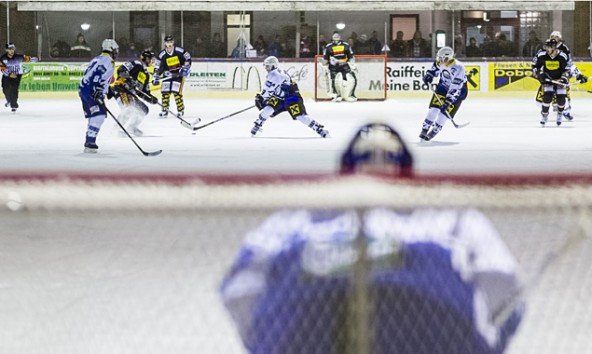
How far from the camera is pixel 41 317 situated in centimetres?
162

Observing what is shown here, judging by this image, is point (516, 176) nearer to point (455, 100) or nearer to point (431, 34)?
point (455, 100)

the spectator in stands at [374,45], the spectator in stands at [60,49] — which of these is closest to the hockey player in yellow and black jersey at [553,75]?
the spectator in stands at [374,45]

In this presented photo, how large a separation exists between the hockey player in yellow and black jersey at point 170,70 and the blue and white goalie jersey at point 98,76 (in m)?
4.71

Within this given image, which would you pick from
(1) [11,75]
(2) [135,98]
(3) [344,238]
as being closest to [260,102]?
(2) [135,98]

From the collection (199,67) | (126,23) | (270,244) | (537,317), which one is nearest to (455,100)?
(537,317)

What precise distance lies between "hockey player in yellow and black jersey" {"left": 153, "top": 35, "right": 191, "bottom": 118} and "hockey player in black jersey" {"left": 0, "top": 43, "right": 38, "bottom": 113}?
237cm

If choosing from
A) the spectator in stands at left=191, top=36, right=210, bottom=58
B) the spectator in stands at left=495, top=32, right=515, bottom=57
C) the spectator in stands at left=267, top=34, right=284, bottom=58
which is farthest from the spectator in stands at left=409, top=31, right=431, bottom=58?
the spectator in stands at left=191, top=36, right=210, bottom=58

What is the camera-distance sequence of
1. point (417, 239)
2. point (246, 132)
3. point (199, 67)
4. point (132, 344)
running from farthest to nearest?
point (199, 67)
point (246, 132)
point (132, 344)
point (417, 239)

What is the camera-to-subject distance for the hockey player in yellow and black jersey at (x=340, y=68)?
56.7 ft

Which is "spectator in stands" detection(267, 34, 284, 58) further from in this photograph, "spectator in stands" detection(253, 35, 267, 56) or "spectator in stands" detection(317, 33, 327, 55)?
"spectator in stands" detection(317, 33, 327, 55)

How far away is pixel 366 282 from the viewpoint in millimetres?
1222

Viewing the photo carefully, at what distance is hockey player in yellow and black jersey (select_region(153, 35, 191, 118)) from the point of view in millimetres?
13094

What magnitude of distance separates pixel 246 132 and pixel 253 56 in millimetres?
7698

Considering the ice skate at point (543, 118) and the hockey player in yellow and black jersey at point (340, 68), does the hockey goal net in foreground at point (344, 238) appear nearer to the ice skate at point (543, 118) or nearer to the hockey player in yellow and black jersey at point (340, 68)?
the ice skate at point (543, 118)
